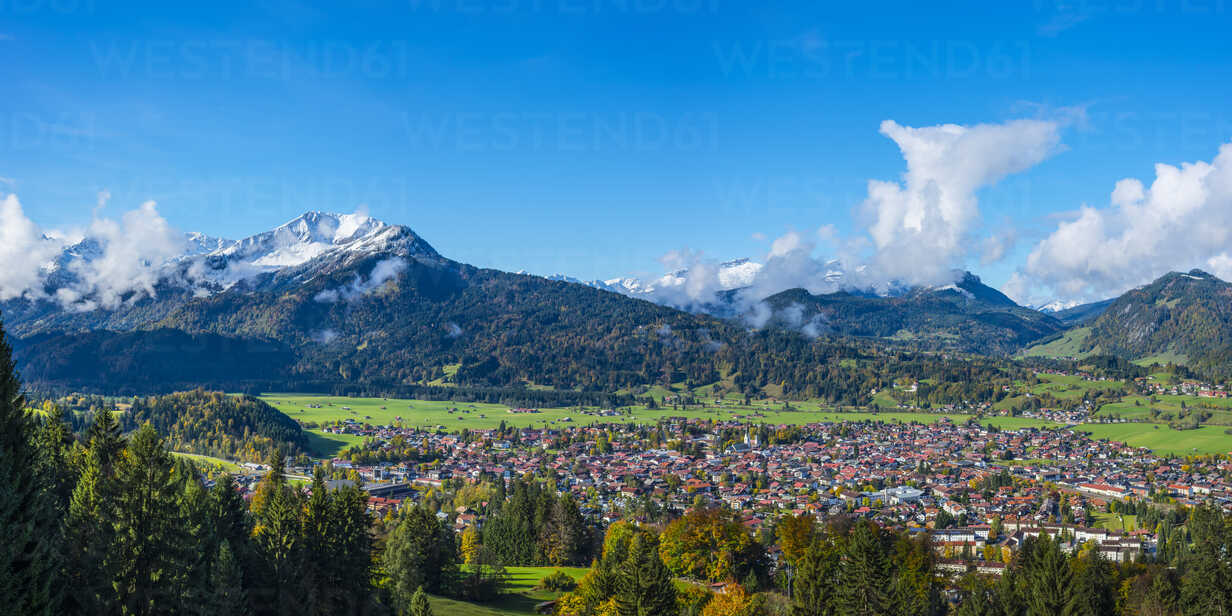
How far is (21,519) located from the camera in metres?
17.8

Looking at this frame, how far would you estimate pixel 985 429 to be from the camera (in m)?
163

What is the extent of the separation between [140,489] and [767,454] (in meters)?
123

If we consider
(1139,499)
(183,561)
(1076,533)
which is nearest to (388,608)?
(183,561)

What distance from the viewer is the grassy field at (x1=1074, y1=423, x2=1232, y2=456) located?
129 m

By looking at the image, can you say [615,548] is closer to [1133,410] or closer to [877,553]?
[877,553]

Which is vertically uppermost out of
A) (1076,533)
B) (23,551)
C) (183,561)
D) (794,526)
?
(23,551)

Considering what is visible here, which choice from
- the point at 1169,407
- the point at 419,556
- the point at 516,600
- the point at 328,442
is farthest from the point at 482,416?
the point at 1169,407

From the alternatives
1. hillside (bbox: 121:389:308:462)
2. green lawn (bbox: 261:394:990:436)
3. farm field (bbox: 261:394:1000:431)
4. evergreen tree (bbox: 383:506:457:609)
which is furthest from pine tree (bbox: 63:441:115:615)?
farm field (bbox: 261:394:1000:431)

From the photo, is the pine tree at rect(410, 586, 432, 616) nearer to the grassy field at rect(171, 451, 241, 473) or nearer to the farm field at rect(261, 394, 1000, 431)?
the grassy field at rect(171, 451, 241, 473)

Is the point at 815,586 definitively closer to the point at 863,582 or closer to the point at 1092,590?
the point at 863,582

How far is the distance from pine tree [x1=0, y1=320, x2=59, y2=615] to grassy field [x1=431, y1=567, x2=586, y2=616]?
77.4 feet

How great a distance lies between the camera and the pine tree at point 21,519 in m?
16.1

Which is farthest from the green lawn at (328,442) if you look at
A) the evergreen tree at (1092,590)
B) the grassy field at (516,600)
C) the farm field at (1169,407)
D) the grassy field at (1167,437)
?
the farm field at (1169,407)

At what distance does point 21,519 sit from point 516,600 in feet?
108
